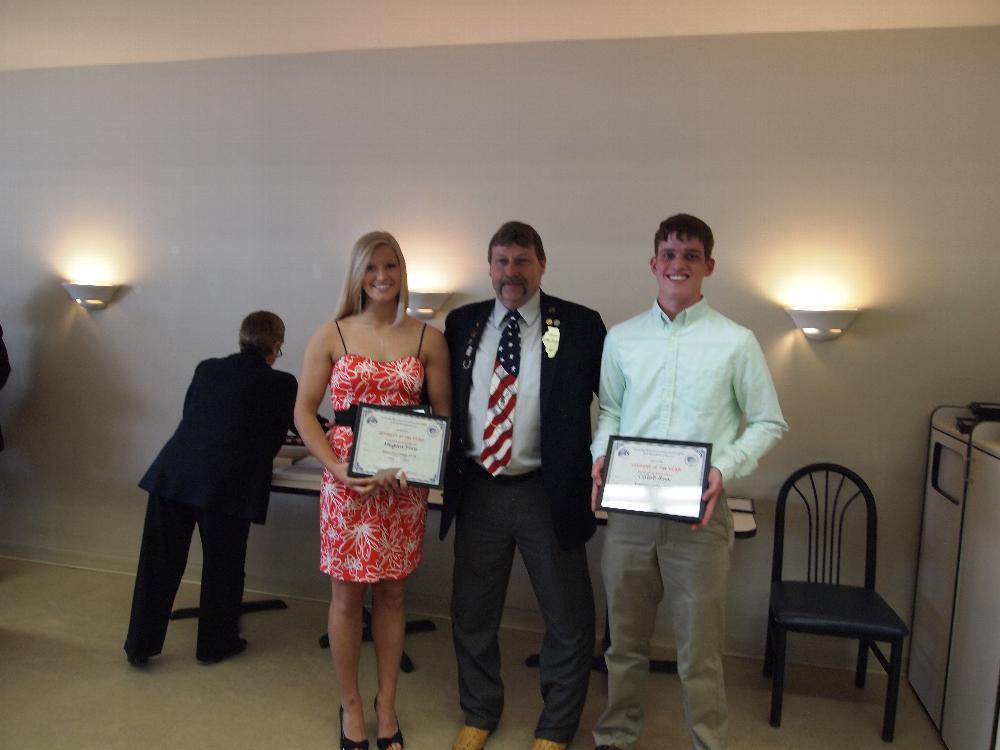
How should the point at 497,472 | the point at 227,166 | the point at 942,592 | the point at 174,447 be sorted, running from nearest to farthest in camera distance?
the point at 497,472 → the point at 942,592 → the point at 174,447 → the point at 227,166

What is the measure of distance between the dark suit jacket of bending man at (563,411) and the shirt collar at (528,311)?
2 cm

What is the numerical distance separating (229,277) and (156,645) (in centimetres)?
175

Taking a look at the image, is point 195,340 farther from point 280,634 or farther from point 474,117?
point 474,117

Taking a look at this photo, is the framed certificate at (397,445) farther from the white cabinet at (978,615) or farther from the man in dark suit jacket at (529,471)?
the white cabinet at (978,615)

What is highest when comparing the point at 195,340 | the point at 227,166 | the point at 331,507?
the point at 227,166

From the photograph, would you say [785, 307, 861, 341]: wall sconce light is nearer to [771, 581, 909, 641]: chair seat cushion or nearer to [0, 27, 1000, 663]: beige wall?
[0, 27, 1000, 663]: beige wall

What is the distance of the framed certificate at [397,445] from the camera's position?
2.29 meters

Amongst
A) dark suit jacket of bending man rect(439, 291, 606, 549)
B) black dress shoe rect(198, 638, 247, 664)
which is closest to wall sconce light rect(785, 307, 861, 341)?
dark suit jacket of bending man rect(439, 291, 606, 549)

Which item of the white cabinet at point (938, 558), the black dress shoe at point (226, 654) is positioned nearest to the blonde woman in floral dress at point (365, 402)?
the black dress shoe at point (226, 654)

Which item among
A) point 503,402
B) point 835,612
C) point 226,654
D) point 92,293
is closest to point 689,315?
point 503,402

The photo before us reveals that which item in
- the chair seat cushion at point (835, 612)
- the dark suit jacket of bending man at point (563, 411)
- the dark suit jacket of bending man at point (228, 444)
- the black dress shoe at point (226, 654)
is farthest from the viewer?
the black dress shoe at point (226, 654)

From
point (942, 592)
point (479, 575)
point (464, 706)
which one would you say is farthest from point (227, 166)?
point (942, 592)

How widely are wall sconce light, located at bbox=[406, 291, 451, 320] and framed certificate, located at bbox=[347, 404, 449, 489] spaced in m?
1.31

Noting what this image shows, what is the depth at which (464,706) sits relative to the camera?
2.65 metres
